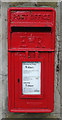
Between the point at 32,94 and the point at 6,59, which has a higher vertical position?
the point at 6,59

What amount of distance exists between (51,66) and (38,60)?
8.0 inches

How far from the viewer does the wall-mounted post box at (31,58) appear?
1.84 metres

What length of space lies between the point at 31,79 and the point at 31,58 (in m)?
0.30

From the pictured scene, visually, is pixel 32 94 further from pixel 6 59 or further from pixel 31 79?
pixel 6 59

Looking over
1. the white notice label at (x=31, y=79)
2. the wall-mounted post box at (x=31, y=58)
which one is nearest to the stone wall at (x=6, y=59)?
the wall-mounted post box at (x=31, y=58)

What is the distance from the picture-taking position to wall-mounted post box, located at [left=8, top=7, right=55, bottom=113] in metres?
1.84

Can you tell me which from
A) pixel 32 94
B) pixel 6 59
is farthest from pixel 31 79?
pixel 6 59

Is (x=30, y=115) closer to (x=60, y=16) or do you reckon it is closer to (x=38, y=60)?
(x=38, y=60)

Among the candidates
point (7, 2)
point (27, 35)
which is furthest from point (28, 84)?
point (7, 2)

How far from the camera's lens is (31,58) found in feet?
6.23

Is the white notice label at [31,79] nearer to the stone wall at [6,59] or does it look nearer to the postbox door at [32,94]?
the postbox door at [32,94]

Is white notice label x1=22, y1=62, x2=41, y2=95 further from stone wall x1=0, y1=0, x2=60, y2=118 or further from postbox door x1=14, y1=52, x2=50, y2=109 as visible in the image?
stone wall x1=0, y1=0, x2=60, y2=118

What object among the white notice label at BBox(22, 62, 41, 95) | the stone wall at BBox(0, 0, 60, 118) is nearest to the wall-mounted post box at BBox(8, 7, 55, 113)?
the white notice label at BBox(22, 62, 41, 95)

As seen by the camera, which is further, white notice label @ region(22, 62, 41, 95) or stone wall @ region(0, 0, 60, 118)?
stone wall @ region(0, 0, 60, 118)
